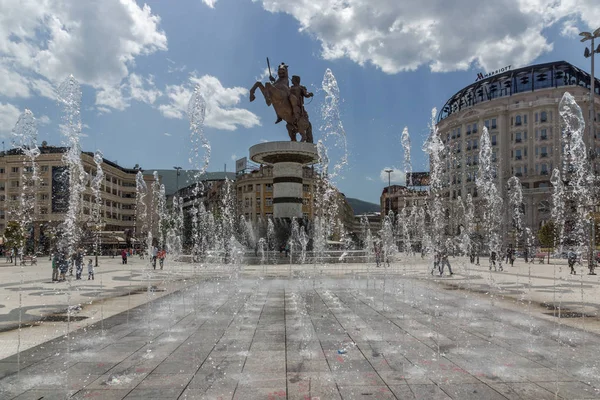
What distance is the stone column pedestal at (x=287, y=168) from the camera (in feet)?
110

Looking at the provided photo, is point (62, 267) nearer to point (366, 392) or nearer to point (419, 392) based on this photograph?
point (366, 392)

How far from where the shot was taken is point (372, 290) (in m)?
17.2

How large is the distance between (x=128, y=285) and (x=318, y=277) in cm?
846

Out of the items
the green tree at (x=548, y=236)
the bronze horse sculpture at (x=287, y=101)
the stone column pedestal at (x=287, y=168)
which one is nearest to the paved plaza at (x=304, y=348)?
the stone column pedestal at (x=287, y=168)

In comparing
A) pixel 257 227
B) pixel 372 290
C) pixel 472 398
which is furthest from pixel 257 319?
pixel 257 227

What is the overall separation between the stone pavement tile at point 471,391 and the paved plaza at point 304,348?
24 mm

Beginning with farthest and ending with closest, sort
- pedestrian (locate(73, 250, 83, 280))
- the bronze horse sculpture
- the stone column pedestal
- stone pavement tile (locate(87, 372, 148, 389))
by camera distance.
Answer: the bronze horse sculpture
the stone column pedestal
pedestrian (locate(73, 250, 83, 280))
stone pavement tile (locate(87, 372, 148, 389))

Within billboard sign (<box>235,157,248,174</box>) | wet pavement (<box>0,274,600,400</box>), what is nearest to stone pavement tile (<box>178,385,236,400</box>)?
wet pavement (<box>0,274,600,400</box>)

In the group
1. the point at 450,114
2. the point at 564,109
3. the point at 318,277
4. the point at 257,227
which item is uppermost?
the point at 450,114

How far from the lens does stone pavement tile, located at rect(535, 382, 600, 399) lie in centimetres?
568

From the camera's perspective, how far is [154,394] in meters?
5.75

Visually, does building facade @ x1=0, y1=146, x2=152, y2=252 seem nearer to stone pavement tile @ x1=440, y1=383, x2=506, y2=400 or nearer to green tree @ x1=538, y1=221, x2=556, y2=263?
green tree @ x1=538, y1=221, x2=556, y2=263

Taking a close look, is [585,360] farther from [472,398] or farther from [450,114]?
[450,114]

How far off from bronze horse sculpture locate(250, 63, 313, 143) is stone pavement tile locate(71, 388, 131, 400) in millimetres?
30210
